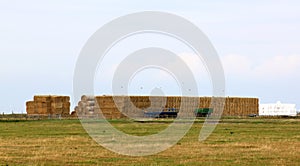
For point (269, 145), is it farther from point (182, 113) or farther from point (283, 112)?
point (283, 112)

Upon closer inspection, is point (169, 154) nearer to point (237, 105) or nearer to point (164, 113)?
point (164, 113)

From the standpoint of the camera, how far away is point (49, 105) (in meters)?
132

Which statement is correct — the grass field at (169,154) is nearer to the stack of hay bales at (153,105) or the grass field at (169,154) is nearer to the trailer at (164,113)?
the stack of hay bales at (153,105)

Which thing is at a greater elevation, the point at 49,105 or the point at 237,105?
the point at 237,105

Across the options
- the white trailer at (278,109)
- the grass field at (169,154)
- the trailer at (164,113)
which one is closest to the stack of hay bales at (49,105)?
the trailer at (164,113)

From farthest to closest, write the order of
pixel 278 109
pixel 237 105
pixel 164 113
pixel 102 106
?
pixel 278 109
pixel 237 105
pixel 164 113
pixel 102 106

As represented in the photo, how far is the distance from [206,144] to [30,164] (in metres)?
16.4

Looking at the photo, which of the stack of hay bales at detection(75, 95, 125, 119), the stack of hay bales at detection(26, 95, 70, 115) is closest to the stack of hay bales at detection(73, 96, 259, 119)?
the stack of hay bales at detection(75, 95, 125, 119)

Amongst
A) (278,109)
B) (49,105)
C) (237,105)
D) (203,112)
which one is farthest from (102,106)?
(278,109)

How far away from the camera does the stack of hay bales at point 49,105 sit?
5182 inches

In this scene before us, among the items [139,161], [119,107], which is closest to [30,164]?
[139,161]

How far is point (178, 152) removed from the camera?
4056cm

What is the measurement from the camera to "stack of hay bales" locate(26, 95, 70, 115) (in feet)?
432

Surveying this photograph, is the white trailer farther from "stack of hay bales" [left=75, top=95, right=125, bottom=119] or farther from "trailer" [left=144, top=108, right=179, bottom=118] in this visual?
"stack of hay bales" [left=75, top=95, right=125, bottom=119]
